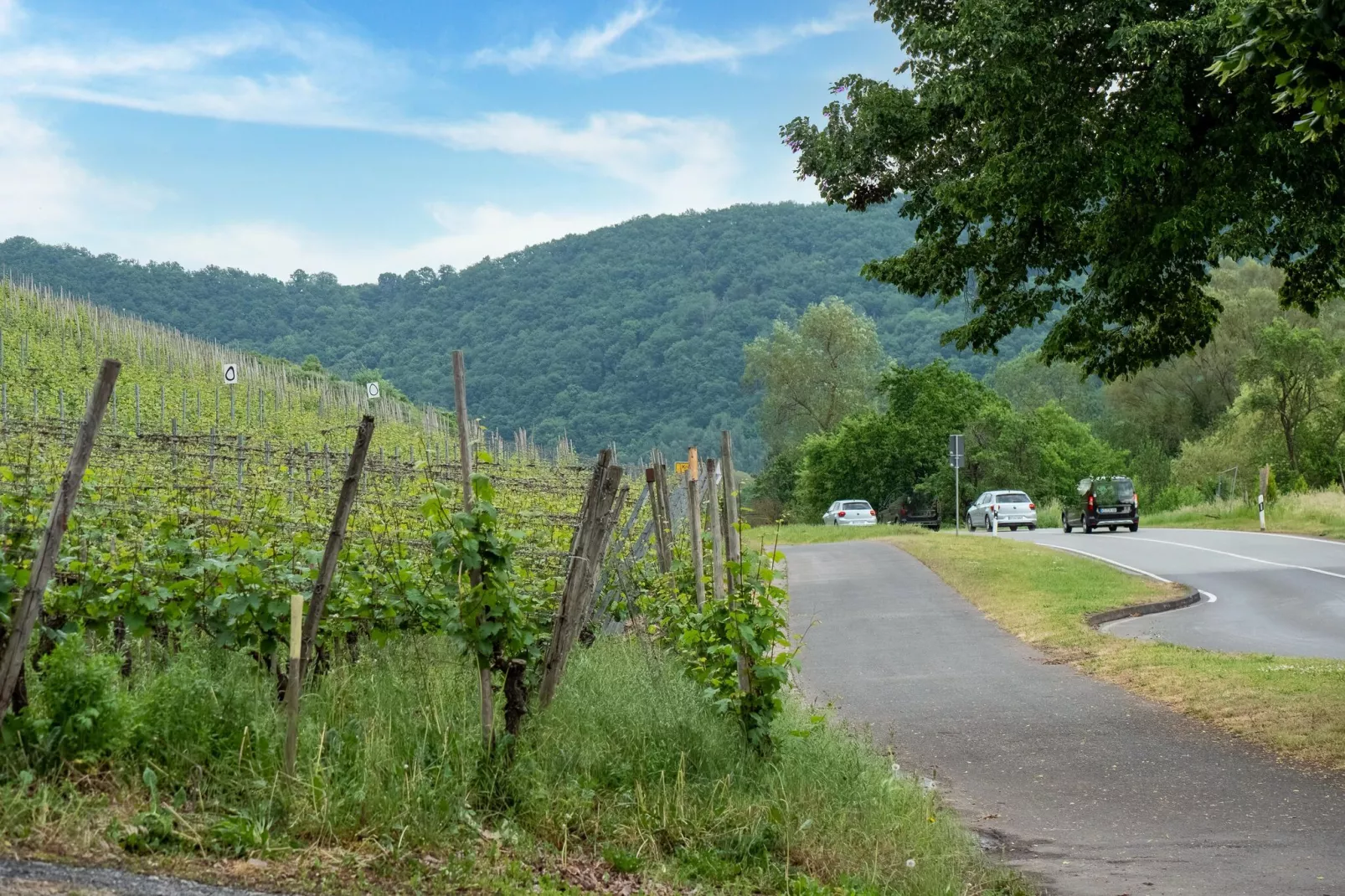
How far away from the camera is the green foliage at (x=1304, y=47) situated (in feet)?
23.8

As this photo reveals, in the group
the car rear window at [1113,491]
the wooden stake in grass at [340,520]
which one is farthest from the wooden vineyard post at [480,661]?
the car rear window at [1113,491]

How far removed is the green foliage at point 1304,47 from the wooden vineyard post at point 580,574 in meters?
4.41

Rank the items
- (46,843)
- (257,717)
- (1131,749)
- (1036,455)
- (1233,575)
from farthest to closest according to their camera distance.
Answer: (1036,455) → (1233,575) → (1131,749) → (257,717) → (46,843)

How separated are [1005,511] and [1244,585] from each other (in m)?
26.0

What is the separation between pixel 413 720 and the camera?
Answer: 705 cm

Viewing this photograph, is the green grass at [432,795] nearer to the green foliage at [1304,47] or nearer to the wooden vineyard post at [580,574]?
the wooden vineyard post at [580,574]

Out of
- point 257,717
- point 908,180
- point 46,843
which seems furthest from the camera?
point 908,180

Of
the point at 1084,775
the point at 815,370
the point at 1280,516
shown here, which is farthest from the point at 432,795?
the point at 815,370

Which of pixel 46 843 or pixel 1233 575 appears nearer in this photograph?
pixel 46 843

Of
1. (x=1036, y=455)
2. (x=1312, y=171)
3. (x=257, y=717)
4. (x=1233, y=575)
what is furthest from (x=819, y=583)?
(x=1036, y=455)

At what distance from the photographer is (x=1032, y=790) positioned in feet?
31.3

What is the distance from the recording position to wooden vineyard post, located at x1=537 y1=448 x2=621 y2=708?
24.9ft

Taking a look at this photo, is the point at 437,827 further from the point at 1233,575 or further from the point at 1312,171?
the point at 1233,575

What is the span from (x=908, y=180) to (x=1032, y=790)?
923cm
